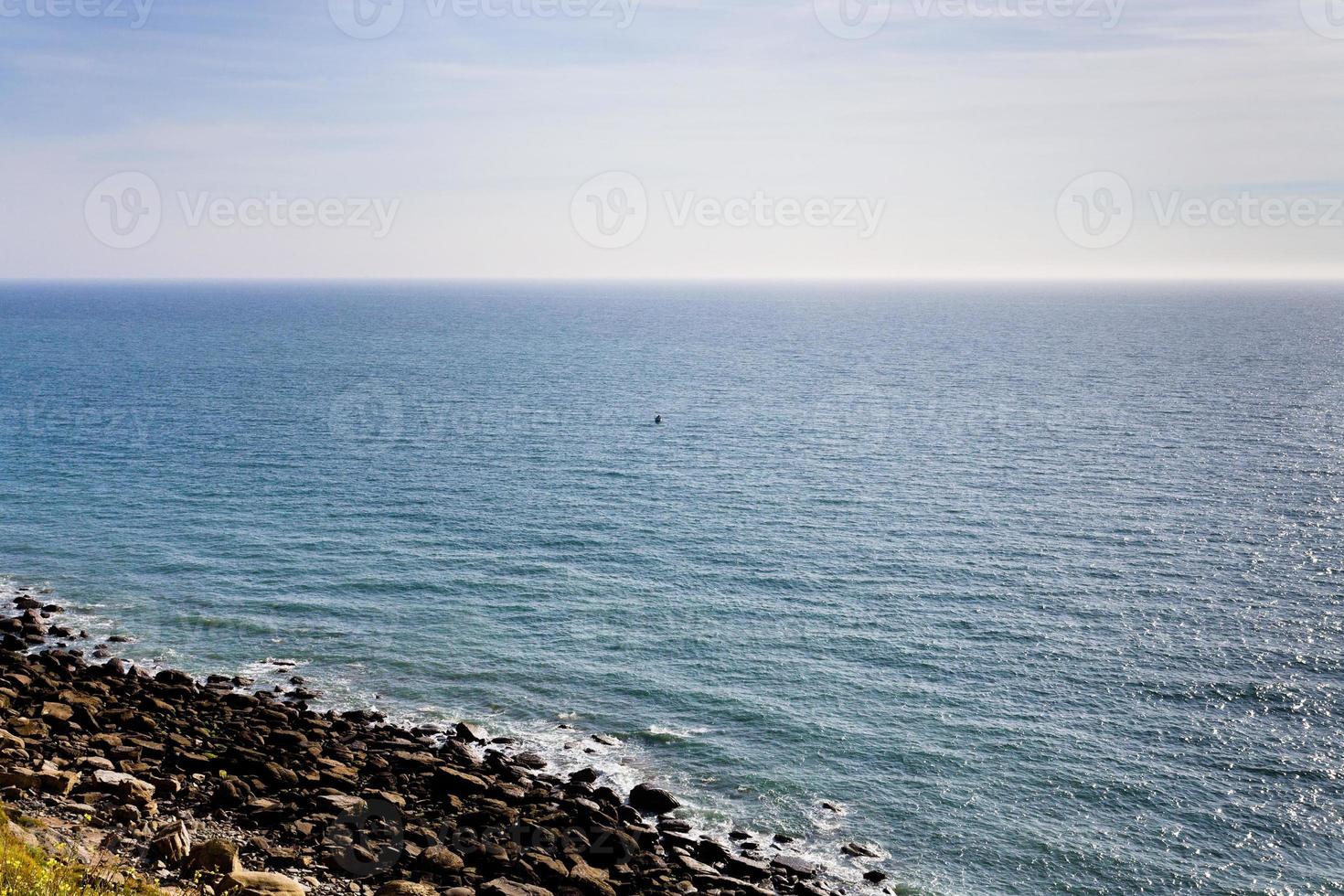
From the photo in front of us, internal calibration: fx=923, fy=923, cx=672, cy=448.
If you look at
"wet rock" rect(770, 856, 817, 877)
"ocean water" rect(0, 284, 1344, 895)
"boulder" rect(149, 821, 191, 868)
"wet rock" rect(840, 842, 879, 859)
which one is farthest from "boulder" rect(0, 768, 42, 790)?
"wet rock" rect(840, 842, 879, 859)

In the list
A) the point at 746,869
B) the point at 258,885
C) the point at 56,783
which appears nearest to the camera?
the point at 258,885

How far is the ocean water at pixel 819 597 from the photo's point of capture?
39469 millimetres

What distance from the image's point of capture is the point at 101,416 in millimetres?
111562

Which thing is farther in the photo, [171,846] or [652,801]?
[652,801]

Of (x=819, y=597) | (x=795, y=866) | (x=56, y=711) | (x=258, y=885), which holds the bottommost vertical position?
(x=795, y=866)

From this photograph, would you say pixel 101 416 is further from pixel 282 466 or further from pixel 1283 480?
pixel 1283 480

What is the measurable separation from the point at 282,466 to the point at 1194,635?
78.3 metres

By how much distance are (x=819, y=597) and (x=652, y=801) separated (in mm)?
24204

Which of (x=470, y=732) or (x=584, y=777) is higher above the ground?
(x=470, y=732)

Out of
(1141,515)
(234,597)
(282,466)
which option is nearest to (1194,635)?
(1141,515)

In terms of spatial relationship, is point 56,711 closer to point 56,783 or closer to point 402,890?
point 56,783

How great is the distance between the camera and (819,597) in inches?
2359

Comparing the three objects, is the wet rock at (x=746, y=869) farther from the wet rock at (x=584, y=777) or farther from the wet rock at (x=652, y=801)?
the wet rock at (x=584, y=777)

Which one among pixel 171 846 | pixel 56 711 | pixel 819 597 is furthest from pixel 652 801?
pixel 56 711
